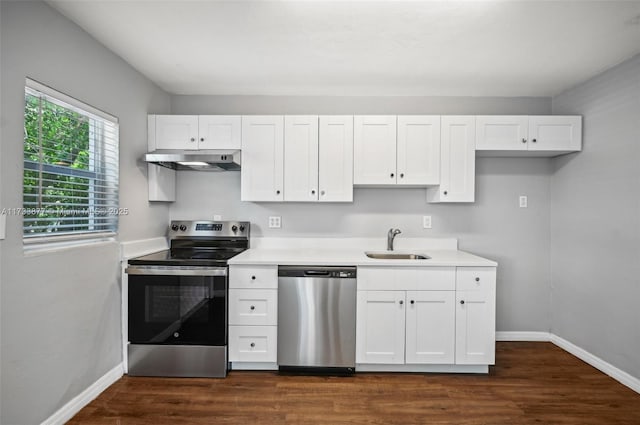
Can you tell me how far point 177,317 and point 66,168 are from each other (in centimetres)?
127

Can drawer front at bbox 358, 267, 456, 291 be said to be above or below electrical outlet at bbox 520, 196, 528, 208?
below

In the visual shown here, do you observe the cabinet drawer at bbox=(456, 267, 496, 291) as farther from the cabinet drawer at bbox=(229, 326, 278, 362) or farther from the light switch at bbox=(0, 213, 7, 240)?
the light switch at bbox=(0, 213, 7, 240)

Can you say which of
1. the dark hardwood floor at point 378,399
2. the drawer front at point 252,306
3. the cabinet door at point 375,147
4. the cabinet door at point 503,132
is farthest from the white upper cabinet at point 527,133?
the drawer front at point 252,306

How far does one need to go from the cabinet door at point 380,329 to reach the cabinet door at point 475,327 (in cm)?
44

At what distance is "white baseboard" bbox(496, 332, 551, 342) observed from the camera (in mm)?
3281

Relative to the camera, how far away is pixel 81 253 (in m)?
2.11

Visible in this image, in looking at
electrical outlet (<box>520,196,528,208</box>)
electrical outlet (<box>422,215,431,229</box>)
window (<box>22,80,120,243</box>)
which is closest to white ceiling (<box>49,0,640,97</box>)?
window (<box>22,80,120,243</box>)

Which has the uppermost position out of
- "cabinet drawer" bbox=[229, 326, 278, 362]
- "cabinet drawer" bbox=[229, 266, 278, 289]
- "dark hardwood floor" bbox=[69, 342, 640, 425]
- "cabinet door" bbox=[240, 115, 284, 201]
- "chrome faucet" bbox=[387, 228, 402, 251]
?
"cabinet door" bbox=[240, 115, 284, 201]

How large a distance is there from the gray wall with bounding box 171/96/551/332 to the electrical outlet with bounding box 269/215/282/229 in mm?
40

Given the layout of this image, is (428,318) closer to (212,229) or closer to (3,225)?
(212,229)

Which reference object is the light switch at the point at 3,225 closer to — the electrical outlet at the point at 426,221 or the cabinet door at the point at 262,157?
the cabinet door at the point at 262,157

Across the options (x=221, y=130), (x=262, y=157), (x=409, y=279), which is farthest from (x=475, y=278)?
(x=221, y=130)

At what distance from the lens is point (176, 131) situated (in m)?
2.96

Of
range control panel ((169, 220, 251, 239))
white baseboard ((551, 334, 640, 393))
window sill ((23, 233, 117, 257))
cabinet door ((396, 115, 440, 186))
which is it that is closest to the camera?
window sill ((23, 233, 117, 257))
